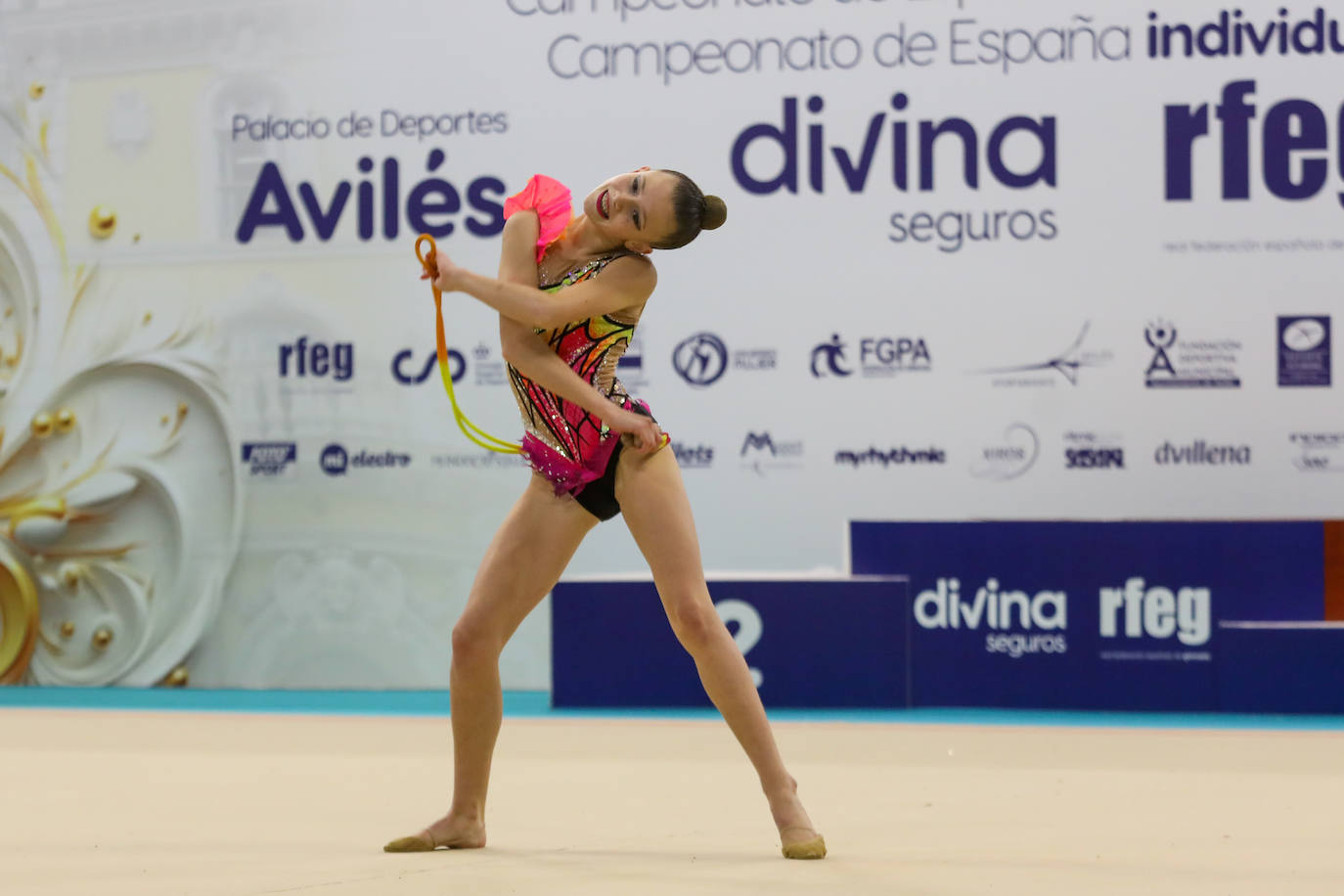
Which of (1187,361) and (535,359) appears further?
(1187,361)

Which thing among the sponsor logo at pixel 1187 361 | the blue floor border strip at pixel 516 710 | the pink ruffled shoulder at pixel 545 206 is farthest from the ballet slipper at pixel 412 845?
the sponsor logo at pixel 1187 361

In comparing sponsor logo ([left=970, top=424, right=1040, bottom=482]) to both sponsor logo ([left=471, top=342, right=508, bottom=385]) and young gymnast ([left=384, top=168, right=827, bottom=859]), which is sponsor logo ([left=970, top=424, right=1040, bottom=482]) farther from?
young gymnast ([left=384, top=168, right=827, bottom=859])

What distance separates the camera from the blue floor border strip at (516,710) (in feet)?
17.5

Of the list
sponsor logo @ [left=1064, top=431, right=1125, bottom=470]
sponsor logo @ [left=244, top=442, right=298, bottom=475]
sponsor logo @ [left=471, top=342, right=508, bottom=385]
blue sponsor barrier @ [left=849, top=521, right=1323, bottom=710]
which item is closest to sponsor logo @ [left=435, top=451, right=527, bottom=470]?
sponsor logo @ [left=471, top=342, right=508, bottom=385]

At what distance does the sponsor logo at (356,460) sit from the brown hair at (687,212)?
163 inches

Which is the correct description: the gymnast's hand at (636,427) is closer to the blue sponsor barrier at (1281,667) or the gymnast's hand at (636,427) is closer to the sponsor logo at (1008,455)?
the blue sponsor barrier at (1281,667)

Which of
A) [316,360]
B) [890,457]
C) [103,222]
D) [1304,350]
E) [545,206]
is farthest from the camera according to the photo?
[103,222]

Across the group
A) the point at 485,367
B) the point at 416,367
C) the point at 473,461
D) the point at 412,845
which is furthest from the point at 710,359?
the point at 412,845

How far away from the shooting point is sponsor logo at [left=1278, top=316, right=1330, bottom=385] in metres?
6.15

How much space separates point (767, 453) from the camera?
21.4 feet

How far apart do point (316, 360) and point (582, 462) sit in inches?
170

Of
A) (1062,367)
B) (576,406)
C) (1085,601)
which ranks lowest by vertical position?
(1085,601)

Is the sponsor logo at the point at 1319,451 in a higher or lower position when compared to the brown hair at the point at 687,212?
lower

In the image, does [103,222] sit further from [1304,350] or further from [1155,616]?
[1304,350]
